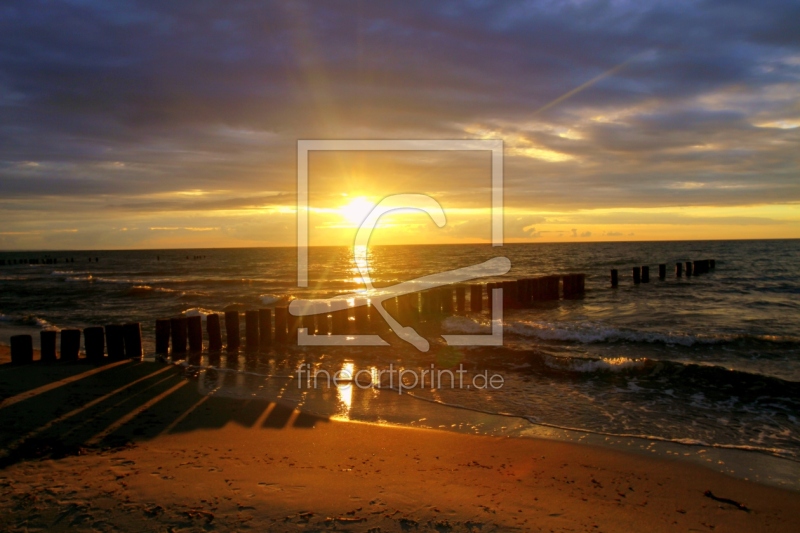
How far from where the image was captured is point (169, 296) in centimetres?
2936

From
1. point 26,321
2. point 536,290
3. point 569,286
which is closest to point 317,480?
point 26,321

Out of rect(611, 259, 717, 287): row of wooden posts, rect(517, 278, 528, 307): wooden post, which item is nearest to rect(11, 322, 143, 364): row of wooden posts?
rect(517, 278, 528, 307): wooden post

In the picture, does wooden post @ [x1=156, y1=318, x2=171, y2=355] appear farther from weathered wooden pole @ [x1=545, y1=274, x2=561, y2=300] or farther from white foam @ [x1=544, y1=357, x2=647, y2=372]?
weathered wooden pole @ [x1=545, y1=274, x2=561, y2=300]

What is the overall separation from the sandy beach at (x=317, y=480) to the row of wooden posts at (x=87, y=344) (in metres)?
3.11

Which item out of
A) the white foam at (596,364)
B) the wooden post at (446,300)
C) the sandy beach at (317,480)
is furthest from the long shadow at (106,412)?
the wooden post at (446,300)

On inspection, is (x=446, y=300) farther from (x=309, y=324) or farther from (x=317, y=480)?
(x=317, y=480)

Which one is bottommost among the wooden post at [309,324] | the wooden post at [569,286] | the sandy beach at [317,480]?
the sandy beach at [317,480]

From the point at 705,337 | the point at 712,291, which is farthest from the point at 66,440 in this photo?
the point at 712,291

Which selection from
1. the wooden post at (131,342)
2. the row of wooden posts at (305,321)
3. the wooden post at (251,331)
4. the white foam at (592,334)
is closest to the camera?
the wooden post at (131,342)

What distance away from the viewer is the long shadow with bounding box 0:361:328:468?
6.09 meters

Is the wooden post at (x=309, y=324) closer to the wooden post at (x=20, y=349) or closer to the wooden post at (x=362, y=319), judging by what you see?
the wooden post at (x=362, y=319)

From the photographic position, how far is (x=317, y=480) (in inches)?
206

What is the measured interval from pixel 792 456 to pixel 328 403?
5918 mm

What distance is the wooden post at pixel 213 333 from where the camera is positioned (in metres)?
12.9
